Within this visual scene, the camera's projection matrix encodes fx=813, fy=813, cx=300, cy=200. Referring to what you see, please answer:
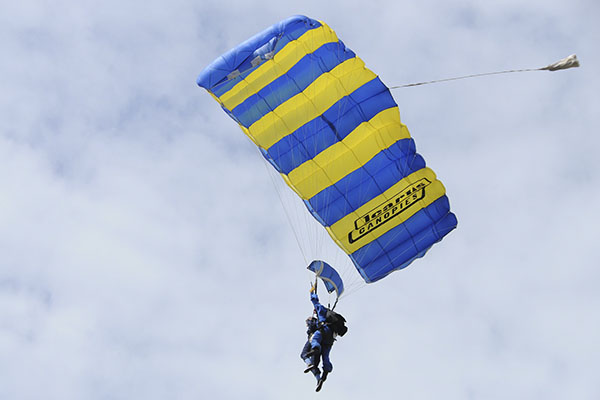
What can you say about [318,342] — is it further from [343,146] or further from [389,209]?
[343,146]

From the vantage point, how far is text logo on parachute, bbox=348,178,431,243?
45.9 ft

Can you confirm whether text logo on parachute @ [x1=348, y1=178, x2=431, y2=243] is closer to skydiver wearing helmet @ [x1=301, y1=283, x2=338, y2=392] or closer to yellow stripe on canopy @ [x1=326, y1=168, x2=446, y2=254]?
yellow stripe on canopy @ [x1=326, y1=168, x2=446, y2=254]

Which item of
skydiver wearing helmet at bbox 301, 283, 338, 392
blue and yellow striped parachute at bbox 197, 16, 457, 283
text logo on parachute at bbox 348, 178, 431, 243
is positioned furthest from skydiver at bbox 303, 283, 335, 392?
text logo on parachute at bbox 348, 178, 431, 243

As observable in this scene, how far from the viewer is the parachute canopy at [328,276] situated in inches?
543

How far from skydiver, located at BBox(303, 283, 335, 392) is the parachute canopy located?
0.39 meters

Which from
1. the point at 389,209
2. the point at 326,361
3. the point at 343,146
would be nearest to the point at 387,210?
the point at 389,209

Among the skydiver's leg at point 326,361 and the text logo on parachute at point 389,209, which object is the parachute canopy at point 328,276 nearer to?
A: the text logo on parachute at point 389,209

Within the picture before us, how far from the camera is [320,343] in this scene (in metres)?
13.3

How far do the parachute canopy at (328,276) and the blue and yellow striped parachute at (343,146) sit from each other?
0.46 metres

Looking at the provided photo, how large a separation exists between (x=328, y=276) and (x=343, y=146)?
224 cm

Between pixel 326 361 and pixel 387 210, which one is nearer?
pixel 326 361

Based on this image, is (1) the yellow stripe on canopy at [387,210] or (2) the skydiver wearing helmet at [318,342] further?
(1) the yellow stripe on canopy at [387,210]

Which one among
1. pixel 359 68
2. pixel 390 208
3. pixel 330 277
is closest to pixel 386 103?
pixel 359 68

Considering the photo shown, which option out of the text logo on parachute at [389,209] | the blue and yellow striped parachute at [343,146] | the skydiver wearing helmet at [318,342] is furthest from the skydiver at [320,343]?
the text logo on parachute at [389,209]
